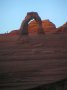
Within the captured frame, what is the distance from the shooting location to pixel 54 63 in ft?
12.3

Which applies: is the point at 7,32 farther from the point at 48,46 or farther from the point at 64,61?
the point at 64,61

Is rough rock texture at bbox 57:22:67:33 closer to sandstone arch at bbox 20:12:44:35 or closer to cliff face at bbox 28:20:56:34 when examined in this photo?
cliff face at bbox 28:20:56:34

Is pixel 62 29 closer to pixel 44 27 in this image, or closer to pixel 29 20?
pixel 44 27

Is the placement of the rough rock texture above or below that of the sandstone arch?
below

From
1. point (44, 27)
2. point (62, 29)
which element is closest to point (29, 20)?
point (44, 27)

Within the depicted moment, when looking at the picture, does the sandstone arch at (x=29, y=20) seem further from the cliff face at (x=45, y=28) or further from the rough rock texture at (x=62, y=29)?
the rough rock texture at (x=62, y=29)

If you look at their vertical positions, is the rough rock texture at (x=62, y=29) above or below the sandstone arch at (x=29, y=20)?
below

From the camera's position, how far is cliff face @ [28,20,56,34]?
3754 mm

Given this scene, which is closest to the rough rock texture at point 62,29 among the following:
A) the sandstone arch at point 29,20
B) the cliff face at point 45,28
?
the cliff face at point 45,28

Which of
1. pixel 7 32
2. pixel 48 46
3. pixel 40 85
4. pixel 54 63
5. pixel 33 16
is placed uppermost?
pixel 33 16

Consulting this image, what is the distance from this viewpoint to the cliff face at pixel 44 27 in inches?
148

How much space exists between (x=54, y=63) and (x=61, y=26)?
66 cm

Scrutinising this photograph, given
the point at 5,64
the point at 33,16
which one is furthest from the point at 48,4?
the point at 5,64

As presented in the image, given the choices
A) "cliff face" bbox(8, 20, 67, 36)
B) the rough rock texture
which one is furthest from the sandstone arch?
the rough rock texture
